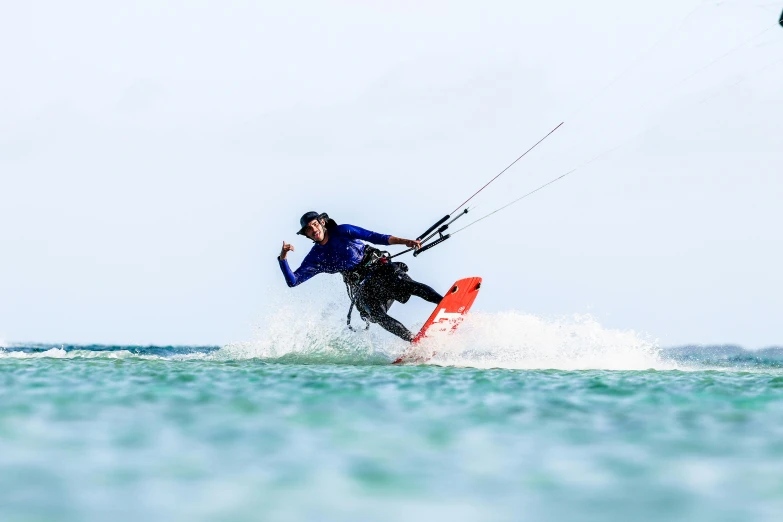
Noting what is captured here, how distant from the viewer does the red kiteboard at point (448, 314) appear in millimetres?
11570

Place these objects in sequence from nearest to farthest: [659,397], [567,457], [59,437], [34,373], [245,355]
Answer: [567,457]
[59,437]
[659,397]
[34,373]
[245,355]

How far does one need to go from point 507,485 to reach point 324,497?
2.84 feet

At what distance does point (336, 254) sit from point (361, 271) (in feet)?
1.52

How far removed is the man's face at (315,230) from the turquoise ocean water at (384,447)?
3133 millimetres

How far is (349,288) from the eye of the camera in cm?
1201

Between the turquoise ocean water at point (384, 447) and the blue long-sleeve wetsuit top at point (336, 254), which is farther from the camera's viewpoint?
the blue long-sleeve wetsuit top at point (336, 254)

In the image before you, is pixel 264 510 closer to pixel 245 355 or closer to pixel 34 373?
pixel 34 373

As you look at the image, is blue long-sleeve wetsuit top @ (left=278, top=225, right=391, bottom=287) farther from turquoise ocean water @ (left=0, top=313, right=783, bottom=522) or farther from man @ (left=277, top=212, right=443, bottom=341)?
turquoise ocean water @ (left=0, top=313, right=783, bottom=522)

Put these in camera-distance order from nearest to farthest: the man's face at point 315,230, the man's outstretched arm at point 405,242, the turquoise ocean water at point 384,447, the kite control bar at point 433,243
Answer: the turquoise ocean water at point 384,447, the man's outstretched arm at point 405,242, the man's face at point 315,230, the kite control bar at point 433,243

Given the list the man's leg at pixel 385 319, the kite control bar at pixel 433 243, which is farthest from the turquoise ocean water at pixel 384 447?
the man's leg at pixel 385 319

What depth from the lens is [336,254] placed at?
11578 millimetres

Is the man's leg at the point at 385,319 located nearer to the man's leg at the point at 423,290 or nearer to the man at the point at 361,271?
the man at the point at 361,271

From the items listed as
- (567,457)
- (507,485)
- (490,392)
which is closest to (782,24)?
(490,392)

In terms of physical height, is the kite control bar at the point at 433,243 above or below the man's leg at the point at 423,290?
above
